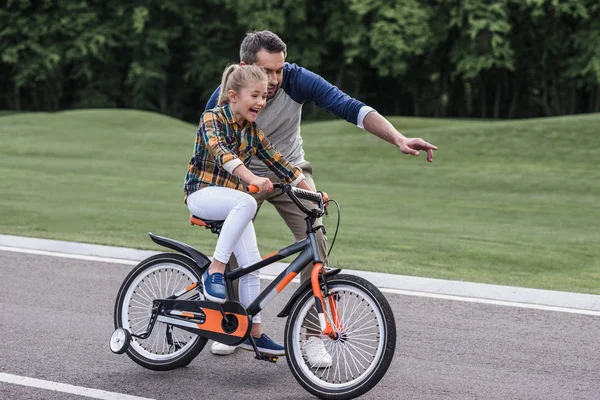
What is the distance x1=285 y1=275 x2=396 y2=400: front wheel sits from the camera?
15.1 ft

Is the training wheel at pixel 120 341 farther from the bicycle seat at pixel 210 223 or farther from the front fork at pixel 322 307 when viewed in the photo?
the front fork at pixel 322 307

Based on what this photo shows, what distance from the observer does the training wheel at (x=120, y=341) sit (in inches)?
206

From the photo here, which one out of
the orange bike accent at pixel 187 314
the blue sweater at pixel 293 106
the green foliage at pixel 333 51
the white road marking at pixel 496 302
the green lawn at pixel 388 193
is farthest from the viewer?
the green foliage at pixel 333 51

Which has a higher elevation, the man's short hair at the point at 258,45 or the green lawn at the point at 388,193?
the man's short hair at the point at 258,45

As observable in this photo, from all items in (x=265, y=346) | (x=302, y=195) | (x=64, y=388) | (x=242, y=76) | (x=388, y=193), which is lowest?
(x=388, y=193)

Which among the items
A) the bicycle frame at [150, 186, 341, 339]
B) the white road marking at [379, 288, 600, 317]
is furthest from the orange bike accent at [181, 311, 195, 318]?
the white road marking at [379, 288, 600, 317]

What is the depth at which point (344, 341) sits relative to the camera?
485 cm

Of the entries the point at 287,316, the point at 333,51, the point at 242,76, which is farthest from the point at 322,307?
the point at 333,51

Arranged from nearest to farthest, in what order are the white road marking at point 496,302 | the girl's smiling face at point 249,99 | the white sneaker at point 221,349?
the girl's smiling face at point 249,99 < the white sneaker at point 221,349 < the white road marking at point 496,302

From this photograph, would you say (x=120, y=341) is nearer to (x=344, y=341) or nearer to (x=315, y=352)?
(x=315, y=352)

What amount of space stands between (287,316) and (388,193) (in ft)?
39.2

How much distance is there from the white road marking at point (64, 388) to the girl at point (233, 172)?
72cm

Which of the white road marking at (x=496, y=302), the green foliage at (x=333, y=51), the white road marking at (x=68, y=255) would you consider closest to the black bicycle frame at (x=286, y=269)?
the white road marking at (x=496, y=302)

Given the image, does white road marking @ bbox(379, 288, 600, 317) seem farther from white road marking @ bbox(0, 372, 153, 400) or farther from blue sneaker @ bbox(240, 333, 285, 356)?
white road marking @ bbox(0, 372, 153, 400)
